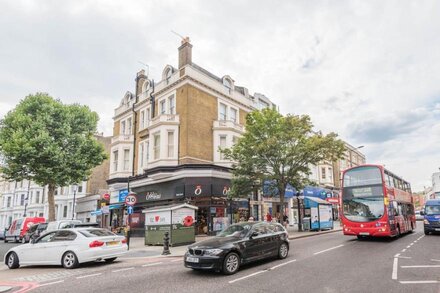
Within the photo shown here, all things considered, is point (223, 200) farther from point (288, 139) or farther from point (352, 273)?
point (352, 273)

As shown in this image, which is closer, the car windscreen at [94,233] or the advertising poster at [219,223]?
the car windscreen at [94,233]

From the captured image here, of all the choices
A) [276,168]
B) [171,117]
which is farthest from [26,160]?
[276,168]

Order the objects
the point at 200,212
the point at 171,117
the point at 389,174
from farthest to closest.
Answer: the point at 171,117 < the point at 200,212 < the point at 389,174

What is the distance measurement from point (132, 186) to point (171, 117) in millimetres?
8660

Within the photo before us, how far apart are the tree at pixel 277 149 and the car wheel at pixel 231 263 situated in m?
12.6

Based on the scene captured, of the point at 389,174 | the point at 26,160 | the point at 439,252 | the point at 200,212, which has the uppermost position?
the point at 26,160

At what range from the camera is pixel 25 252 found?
1102cm

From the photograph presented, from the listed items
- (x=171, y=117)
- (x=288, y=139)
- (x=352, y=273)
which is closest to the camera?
(x=352, y=273)

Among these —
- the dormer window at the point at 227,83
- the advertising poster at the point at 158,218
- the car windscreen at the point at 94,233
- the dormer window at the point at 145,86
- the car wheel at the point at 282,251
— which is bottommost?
the car wheel at the point at 282,251

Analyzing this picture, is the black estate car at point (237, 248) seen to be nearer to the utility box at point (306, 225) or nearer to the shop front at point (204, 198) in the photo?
the shop front at point (204, 198)

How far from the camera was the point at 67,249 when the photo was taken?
10.6m

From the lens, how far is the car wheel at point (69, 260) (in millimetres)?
10398

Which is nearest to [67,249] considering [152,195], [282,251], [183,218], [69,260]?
[69,260]

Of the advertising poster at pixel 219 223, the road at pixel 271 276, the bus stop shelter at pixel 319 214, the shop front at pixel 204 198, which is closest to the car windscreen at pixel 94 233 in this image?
the road at pixel 271 276
